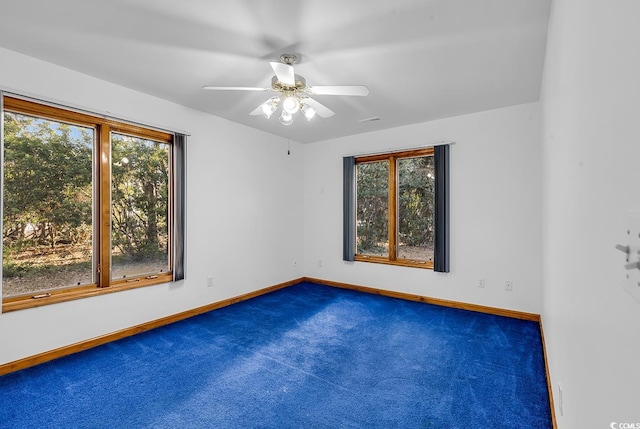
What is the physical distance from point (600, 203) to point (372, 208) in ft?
13.8

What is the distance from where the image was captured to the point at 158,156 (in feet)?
12.2

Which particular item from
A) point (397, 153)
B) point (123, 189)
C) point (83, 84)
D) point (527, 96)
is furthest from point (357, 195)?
point (83, 84)

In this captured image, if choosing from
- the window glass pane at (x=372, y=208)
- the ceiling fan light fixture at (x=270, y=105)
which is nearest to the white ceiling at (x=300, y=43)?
the ceiling fan light fixture at (x=270, y=105)

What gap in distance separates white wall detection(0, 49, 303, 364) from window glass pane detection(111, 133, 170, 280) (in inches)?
10.4

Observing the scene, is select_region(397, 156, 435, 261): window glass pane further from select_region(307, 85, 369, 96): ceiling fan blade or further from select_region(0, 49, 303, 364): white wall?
select_region(307, 85, 369, 96): ceiling fan blade

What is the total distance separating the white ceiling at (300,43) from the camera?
2.02 meters

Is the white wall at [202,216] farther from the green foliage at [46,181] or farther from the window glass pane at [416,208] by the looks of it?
the window glass pane at [416,208]

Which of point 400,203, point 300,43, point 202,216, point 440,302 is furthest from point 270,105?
point 440,302

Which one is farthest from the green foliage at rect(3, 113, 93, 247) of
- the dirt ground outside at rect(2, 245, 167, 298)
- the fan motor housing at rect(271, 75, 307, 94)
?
the fan motor housing at rect(271, 75, 307, 94)

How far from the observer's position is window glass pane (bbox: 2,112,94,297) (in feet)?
8.73

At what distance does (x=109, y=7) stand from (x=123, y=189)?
1900 mm

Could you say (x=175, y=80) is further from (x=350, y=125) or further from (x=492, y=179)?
(x=492, y=179)

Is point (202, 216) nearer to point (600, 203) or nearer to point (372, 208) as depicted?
point (372, 208)

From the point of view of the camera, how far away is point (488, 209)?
13.0ft
